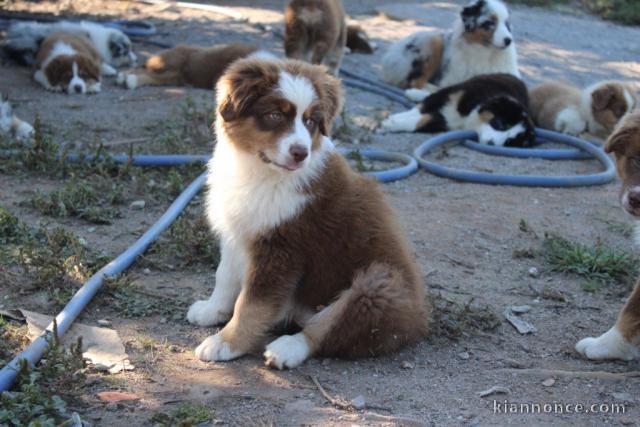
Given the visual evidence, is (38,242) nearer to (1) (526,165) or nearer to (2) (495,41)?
(1) (526,165)

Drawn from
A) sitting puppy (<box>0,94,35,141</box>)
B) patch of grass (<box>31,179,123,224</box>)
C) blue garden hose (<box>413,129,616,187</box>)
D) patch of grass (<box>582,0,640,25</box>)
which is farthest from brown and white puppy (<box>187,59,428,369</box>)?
patch of grass (<box>582,0,640,25</box>)

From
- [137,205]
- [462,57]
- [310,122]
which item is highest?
[310,122]

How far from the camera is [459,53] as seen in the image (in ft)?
38.7

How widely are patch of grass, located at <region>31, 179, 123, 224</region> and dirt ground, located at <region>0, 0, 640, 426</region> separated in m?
0.10

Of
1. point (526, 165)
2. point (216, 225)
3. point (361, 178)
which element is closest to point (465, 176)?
point (526, 165)

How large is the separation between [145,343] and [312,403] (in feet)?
3.49

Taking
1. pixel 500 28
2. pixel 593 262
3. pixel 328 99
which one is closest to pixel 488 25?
pixel 500 28

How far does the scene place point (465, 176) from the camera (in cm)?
802

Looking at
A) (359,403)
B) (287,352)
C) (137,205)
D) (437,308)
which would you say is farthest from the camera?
(137,205)

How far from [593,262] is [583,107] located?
453 cm

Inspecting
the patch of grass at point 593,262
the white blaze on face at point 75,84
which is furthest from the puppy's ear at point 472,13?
the patch of grass at point 593,262

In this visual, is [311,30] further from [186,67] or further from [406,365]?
[406,365]

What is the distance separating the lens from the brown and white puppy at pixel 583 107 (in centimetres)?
970

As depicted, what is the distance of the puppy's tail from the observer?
14.5ft
